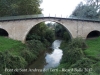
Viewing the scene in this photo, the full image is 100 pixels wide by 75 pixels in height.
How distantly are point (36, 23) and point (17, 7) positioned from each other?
6528 millimetres

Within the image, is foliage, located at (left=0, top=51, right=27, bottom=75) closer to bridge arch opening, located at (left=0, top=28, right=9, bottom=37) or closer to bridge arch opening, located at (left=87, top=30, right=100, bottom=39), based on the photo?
bridge arch opening, located at (left=0, top=28, right=9, bottom=37)

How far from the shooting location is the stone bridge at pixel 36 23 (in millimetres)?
30156

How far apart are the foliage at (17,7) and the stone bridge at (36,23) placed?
14.0 ft

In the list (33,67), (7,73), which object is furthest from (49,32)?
(7,73)

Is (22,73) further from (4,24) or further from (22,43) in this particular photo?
(4,24)

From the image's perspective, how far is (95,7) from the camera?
3662cm

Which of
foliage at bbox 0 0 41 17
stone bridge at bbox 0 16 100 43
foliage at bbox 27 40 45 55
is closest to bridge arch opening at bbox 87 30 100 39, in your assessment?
stone bridge at bbox 0 16 100 43

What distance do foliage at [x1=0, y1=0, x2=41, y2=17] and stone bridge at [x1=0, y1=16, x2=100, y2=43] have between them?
4.25 m

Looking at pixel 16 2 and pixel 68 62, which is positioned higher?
pixel 16 2

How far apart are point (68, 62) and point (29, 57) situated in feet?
19.1

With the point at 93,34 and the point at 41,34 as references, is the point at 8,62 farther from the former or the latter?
the point at 41,34

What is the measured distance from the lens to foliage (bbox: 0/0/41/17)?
114ft

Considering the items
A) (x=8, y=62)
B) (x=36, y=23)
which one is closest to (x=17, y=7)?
(x=36, y=23)

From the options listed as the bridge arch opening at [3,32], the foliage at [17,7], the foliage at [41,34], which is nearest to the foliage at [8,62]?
the foliage at [41,34]
